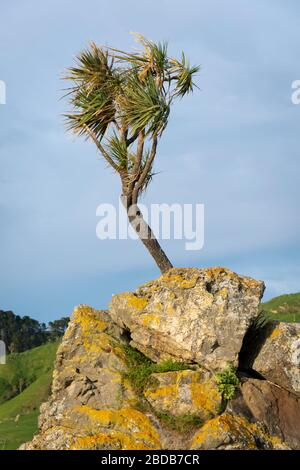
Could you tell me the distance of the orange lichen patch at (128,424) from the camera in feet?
59.8

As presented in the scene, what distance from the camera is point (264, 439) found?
18.7m

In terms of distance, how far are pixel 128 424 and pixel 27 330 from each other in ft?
265

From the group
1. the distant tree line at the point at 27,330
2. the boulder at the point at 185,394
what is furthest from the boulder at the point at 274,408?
the distant tree line at the point at 27,330

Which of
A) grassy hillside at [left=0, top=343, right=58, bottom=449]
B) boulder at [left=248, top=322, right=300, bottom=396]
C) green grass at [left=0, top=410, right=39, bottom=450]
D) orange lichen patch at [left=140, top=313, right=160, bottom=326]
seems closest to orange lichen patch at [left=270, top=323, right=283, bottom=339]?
boulder at [left=248, top=322, right=300, bottom=396]

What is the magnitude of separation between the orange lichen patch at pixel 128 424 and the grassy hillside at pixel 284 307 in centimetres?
1949

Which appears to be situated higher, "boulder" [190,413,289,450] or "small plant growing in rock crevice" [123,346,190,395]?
"small plant growing in rock crevice" [123,346,190,395]

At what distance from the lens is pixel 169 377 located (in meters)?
19.4

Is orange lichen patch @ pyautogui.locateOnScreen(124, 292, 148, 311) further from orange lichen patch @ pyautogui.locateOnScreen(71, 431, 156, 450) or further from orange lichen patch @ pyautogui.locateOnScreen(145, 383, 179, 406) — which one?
orange lichen patch @ pyautogui.locateOnScreen(71, 431, 156, 450)

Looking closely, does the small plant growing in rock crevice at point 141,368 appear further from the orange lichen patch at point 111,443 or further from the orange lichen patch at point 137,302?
the orange lichen patch at point 111,443

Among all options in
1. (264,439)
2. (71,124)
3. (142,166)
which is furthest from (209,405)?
(71,124)

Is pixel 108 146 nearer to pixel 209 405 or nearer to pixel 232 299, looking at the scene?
pixel 232 299

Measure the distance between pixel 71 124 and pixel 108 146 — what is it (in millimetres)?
2437

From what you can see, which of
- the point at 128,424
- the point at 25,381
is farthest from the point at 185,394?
the point at 25,381

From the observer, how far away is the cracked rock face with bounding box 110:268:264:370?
65.1ft
